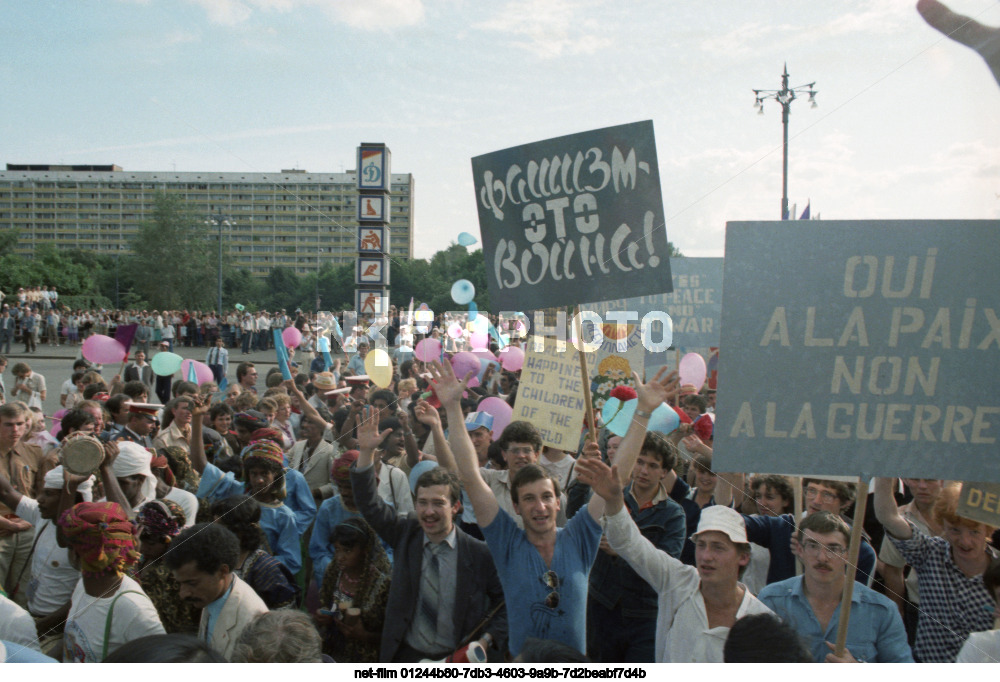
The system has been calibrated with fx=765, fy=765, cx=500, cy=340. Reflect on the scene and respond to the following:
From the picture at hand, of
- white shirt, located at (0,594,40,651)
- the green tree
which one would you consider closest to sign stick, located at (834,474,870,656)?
white shirt, located at (0,594,40,651)

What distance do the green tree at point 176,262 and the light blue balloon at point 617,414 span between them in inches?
1216

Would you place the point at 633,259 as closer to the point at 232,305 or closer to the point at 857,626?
the point at 857,626

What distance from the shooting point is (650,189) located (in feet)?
11.3

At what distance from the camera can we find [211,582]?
112 inches

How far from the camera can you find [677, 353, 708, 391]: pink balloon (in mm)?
7340

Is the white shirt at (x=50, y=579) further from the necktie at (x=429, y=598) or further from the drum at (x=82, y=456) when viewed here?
the necktie at (x=429, y=598)

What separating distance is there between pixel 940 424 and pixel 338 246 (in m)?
15.1

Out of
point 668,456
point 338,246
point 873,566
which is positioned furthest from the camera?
point 338,246

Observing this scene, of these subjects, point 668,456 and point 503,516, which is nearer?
point 503,516

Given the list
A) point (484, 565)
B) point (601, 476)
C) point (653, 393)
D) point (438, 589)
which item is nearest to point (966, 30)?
point (653, 393)

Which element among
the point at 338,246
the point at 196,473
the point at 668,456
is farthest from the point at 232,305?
the point at 668,456

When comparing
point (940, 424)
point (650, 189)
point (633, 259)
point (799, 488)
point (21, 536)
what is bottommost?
point (21, 536)

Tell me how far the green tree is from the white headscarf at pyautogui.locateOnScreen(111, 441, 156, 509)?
3136cm
